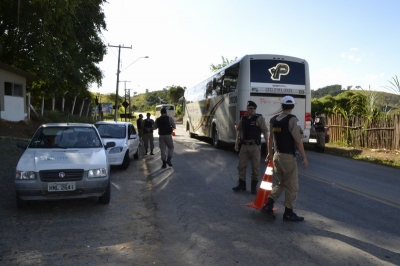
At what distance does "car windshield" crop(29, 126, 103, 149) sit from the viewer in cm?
771

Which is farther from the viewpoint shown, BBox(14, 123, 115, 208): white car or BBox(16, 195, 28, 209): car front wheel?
BBox(16, 195, 28, 209): car front wheel

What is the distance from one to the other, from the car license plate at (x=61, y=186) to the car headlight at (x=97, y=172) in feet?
1.11

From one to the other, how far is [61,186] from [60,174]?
20cm

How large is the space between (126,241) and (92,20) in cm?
2155

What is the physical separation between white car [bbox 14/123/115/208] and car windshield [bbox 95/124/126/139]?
4.63 meters

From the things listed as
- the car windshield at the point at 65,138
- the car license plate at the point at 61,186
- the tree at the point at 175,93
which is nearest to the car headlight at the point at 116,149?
the car windshield at the point at 65,138

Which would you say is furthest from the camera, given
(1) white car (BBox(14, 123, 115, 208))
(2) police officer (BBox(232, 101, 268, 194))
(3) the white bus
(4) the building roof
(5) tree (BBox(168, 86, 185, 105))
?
(5) tree (BBox(168, 86, 185, 105))

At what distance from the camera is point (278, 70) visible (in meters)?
14.5

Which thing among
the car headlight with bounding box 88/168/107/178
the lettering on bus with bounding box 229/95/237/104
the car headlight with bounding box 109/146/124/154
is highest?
the lettering on bus with bounding box 229/95/237/104

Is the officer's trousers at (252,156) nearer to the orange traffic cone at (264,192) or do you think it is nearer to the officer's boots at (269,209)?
the orange traffic cone at (264,192)

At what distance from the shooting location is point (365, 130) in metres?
18.9

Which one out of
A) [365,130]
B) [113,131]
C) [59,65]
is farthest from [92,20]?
[365,130]

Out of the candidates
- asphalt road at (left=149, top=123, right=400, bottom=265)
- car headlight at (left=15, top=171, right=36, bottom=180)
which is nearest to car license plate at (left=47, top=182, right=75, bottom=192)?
car headlight at (left=15, top=171, right=36, bottom=180)

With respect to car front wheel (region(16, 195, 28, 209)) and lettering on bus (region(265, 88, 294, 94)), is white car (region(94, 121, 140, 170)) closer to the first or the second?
car front wheel (region(16, 195, 28, 209))
